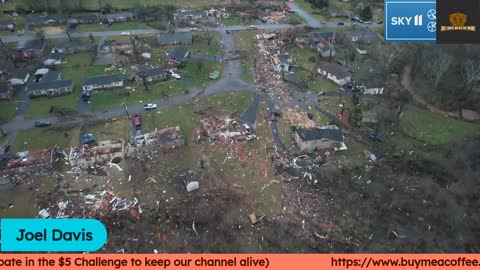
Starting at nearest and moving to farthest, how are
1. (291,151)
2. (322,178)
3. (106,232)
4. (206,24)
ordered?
(106,232) → (322,178) → (291,151) → (206,24)

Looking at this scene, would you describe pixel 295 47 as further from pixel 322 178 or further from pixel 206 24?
pixel 322 178

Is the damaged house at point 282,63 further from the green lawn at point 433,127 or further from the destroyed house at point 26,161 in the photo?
the destroyed house at point 26,161

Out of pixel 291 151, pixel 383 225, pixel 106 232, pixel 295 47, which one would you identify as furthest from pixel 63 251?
pixel 295 47

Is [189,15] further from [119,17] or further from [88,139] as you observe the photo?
[88,139]

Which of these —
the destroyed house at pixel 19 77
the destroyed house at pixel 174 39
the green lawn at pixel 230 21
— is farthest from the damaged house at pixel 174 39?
the destroyed house at pixel 19 77

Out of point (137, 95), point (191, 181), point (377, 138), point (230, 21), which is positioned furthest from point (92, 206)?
point (230, 21)

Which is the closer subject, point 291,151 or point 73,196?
point 73,196

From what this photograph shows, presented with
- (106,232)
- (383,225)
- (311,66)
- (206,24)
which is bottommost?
(383,225)

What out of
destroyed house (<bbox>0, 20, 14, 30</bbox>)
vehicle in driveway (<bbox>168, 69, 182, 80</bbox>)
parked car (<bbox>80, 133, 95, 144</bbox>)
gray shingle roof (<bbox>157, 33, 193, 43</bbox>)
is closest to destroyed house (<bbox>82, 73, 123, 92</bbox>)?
vehicle in driveway (<bbox>168, 69, 182, 80</bbox>)
